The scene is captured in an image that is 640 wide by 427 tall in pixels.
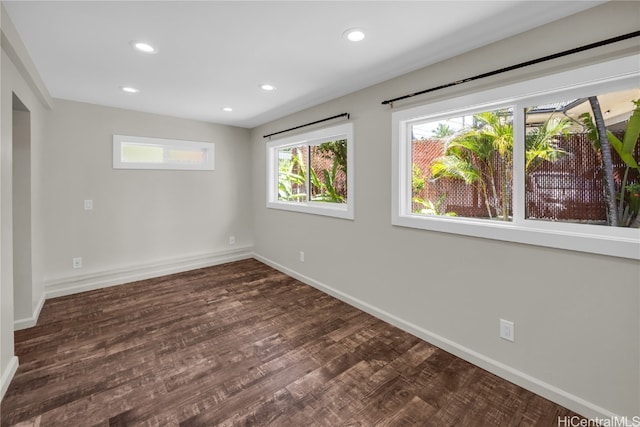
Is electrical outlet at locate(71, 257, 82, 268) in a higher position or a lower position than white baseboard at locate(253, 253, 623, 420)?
higher

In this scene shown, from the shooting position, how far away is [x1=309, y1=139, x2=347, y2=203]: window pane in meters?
3.42

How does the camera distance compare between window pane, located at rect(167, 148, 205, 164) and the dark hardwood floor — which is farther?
window pane, located at rect(167, 148, 205, 164)

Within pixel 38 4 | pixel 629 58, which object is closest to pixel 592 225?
pixel 629 58

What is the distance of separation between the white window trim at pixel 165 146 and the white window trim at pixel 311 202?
0.93 meters

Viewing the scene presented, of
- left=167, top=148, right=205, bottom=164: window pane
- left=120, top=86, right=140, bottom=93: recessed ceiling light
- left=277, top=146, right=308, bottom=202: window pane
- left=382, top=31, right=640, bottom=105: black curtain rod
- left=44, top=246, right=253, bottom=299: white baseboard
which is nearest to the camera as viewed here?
left=382, top=31, right=640, bottom=105: black curtain rod

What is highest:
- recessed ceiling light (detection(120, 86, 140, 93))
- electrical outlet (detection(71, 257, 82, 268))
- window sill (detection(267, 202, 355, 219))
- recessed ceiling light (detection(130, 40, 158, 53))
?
recessed ceiling light (detection(120, 86, 140, 93))

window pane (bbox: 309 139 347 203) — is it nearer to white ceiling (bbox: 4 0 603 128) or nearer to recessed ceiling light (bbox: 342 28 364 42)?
white ceiling (bbox: 4 0 603 128)

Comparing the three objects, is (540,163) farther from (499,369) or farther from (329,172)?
(329,172)

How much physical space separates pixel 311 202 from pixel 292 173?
24.5 inches

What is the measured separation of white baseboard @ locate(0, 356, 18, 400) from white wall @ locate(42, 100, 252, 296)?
1.67 metres

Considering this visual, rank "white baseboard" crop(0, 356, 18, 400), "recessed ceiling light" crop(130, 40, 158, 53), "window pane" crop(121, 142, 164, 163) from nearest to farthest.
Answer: "white baseboard" crop(0, 356, 18, 400), "recessed ceiling light" crop(130, 40, 158, 53), "window pane" crop(121, 142, 164, 163)

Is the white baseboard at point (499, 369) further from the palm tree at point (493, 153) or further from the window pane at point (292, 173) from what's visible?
the window pane at point (292, 173)

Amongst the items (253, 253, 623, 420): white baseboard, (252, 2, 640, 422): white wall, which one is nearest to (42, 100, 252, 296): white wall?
(252, 2, 640, 422): white wall

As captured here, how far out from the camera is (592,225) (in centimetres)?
170
